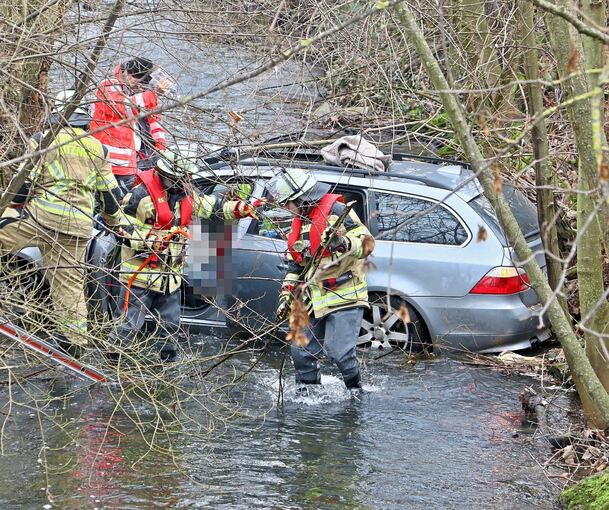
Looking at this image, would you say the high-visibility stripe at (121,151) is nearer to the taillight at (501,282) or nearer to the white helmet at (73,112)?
the white helmet at (73,112)

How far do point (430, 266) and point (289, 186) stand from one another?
186 cm

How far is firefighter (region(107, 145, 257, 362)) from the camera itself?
6.84 meters

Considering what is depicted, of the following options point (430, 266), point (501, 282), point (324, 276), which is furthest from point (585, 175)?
point (430, 266)

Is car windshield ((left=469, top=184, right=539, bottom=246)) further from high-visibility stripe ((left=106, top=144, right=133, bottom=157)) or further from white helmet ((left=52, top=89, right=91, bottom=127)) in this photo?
white helmet ((left=52, top=89, right=91, bottom=127))

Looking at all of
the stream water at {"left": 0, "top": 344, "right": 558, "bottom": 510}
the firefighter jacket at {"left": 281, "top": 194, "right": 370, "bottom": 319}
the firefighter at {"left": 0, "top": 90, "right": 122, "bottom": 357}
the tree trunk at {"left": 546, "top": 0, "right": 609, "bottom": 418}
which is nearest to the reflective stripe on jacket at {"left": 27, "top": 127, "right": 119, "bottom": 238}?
the firefighter at {"left": 0, "top": 90, "right": 122, "bottom": 357}

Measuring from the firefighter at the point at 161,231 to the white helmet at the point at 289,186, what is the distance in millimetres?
240

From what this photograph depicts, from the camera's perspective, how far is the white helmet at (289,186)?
6824 millimetres

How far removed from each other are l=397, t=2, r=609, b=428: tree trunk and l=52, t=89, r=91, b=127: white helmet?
2.08 metres

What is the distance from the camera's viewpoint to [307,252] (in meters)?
7.13

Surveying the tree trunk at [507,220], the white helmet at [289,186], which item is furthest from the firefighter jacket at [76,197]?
the tree trunk at [507,220]

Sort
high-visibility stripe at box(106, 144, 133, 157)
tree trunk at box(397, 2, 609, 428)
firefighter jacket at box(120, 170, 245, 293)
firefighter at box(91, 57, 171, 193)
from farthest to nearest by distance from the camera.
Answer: high-visibility stripe at box(106, 144, 133, 157), firefighter jacket at box(120, 170, 245, 293), firefighter at box(91, 57, 171, 193), tree trunk at box(397, 2, 609, 428)

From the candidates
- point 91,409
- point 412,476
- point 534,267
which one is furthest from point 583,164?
point 91,409

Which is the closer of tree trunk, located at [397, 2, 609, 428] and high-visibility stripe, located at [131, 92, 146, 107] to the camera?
tree trunk, located at [397, 2, 609, 428]

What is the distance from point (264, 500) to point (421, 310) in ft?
10.1
